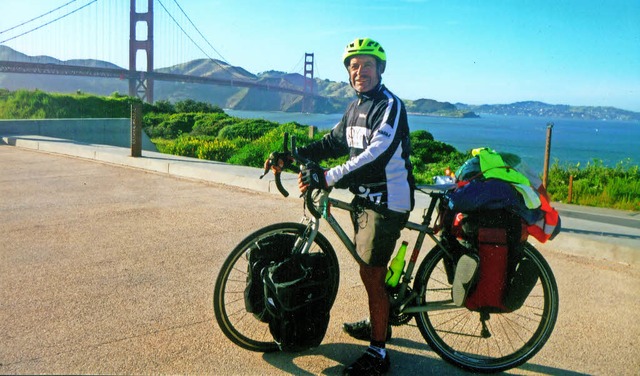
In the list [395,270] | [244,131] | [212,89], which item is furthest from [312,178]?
[212,89]

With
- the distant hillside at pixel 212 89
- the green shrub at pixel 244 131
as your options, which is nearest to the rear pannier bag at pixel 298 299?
the green shrub at pixel 244 131

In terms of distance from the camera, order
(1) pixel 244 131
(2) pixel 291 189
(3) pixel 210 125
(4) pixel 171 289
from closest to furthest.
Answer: (4) pixel 171 289 < (2) pixel 291 189 < (1) pixel 244 131 < (3) pixel 210 125

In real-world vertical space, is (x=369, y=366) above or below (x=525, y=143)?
above

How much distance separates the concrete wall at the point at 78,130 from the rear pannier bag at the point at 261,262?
1404 centimetres

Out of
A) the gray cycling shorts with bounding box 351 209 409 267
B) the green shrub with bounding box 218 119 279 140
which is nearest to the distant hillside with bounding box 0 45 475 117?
the green shrub with bounding box 218 119 279 140

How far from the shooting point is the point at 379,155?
312cm

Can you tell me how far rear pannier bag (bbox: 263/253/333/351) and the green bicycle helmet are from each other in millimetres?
1121

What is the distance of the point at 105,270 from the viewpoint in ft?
16.2

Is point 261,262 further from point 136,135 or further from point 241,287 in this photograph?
point 136,135

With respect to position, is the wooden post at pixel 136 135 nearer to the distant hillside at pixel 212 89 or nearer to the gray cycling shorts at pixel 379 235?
the gray cycling shorts at pixel 379 235

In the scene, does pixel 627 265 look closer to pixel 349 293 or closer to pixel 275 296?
pixel 349 293

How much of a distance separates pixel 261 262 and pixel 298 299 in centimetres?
29

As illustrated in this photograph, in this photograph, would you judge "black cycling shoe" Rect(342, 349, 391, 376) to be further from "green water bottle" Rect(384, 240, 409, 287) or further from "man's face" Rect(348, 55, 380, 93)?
"man's face" Rect(348, 55, 380, 93)

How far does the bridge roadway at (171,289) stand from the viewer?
11.1 feet
